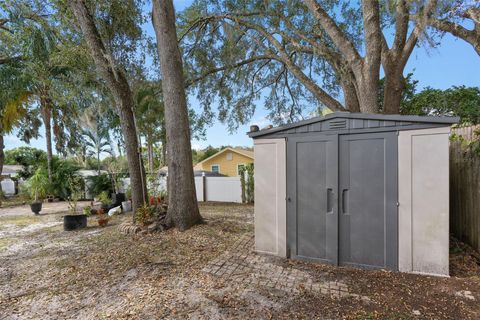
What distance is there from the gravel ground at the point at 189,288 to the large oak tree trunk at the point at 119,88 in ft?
5.52

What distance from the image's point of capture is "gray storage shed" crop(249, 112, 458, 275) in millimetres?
3182

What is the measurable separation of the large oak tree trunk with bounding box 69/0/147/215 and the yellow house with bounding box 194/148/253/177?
15.1 meters

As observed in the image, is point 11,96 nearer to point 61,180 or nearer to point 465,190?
point 61,180

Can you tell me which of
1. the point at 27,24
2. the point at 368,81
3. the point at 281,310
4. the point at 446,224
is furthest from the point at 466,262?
the point at 27,24

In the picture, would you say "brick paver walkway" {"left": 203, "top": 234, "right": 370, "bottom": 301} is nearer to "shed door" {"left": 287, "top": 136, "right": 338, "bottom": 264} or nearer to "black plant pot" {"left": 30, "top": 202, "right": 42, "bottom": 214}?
"shed door" {"left": 287, "top": 136, "right": 338, "bottom": 264}

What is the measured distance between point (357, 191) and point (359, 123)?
0.91 meters

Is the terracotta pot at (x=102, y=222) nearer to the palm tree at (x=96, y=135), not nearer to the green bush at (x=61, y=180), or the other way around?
the palm tree at (x=96, y=135)

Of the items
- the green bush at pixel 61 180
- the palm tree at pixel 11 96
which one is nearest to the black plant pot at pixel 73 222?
the palm tree at pixel 11 96

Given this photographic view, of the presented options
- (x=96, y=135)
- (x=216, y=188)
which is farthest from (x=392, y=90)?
(x=96, y=135)

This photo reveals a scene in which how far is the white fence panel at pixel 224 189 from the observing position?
10852 millimetres

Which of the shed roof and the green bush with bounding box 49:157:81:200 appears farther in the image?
the green bush with bounding box 49:157:81:200

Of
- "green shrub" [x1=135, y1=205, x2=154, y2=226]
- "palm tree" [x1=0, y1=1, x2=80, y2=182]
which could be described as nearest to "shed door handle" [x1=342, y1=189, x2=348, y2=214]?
"green shrub" [x1=135, y1=205, x2=154, y2=226]

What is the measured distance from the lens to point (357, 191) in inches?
139

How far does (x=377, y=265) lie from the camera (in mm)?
3404
